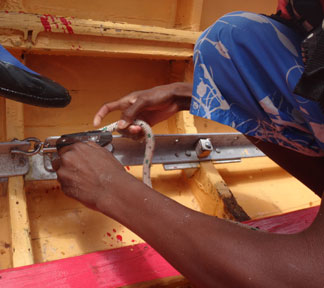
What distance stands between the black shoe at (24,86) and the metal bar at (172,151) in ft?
1.04

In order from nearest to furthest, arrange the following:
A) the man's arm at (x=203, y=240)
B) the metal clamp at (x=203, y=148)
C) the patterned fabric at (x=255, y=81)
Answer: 1. the man's arm at (x=203, y=240)
2. the patterned fabric at (x=255, y=81)
3. the metal clamp at (x=203, y=148)

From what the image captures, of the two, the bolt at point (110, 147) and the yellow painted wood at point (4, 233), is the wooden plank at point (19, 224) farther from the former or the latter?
the bolt at point (110, 147)

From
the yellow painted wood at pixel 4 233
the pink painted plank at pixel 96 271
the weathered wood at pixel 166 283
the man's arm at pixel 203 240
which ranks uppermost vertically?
the man's arm at pixel 203 240

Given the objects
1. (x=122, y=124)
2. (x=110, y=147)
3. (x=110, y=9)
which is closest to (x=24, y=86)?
(x=122, y=124)

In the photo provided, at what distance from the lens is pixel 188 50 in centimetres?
146

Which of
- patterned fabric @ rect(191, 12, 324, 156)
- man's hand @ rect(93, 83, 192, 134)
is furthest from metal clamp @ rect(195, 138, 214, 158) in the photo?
patterned fabric @ rect(191, 12, 324, 156)

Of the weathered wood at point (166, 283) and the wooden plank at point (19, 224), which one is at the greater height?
the weathered wood at point (166, 283)

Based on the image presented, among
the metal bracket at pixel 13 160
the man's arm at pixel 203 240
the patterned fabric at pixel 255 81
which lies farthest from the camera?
the metal bracket at pixel 13 160

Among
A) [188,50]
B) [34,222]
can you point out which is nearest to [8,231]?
[34,222]

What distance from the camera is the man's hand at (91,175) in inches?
26.6

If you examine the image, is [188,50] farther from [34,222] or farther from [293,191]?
[34,222]

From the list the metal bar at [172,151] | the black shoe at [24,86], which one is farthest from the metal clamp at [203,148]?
the black shoe at [24,86]

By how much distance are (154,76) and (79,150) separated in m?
1.03

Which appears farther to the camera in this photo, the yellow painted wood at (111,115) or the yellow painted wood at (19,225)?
the yellow painted wood at (111,115)
